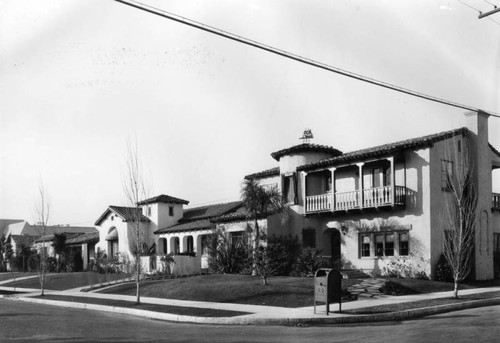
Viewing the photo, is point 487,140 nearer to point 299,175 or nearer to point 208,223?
point 299,175

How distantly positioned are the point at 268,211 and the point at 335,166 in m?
4.76

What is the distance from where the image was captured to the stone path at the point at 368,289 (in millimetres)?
21987

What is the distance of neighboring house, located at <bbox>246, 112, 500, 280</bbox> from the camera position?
2753 centimetres

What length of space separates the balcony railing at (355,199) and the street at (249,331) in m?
11.2

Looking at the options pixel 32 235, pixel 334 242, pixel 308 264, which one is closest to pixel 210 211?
pixel 334 242

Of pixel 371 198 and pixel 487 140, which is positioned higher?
pixel 487 140

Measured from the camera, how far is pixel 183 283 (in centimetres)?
2703

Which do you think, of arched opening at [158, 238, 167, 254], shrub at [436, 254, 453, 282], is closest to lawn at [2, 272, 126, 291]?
arched opening at [158, 238, 167, 254]

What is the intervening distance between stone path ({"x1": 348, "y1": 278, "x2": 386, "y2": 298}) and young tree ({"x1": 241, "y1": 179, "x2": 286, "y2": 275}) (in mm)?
8064

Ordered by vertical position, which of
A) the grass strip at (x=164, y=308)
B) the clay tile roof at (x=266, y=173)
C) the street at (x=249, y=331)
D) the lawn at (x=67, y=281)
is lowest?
the lawn at (x=67, y=281)

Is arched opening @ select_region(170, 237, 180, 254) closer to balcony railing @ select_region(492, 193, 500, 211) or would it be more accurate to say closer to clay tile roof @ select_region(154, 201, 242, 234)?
clay tile roof @ select_region(154, 201, 242, 234)

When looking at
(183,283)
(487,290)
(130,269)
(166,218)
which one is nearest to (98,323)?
(183,283)

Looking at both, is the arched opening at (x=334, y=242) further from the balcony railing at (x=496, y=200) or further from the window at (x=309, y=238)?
the balcony railing at (x=496, y=200)

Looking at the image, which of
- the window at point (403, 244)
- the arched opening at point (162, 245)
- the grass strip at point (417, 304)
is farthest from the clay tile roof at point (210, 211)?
the grass strip at point (417, 304)
